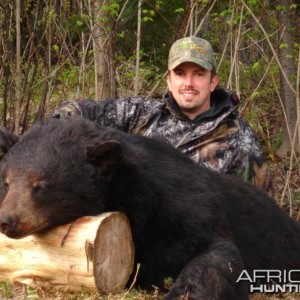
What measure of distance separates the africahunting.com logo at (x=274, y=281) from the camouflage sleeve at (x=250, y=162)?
4.02ft

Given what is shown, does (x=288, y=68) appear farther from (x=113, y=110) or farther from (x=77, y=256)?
(x=77, y=256)

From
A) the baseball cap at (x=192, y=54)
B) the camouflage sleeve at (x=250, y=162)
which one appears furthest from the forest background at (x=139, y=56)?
the camouflage sleeve at (x=250, y=162)

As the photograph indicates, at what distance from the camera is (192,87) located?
6059 mm

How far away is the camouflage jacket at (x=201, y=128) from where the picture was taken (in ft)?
19.7

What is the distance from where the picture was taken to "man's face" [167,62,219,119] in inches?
238

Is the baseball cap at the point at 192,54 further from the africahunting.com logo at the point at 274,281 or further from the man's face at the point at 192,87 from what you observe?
the africahunting.com logo at the point at 274,281

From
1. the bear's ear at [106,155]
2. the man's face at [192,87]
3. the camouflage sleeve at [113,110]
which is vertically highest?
the man's face at [192,87]

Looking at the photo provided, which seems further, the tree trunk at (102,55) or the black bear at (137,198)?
the tree trunk at (102,55)

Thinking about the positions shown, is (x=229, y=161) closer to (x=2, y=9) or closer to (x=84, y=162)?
(x=84, y=162)

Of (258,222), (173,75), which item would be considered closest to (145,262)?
(258,222)

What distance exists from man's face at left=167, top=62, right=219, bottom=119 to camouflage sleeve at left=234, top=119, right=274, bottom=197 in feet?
1.26

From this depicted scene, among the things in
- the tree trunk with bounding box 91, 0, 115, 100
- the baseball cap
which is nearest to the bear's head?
the baseball cap

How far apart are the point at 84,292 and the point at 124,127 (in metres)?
2.47

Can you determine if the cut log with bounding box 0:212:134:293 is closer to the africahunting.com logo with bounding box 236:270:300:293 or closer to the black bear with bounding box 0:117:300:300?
the black bear with bounding box 0:117:300:300
